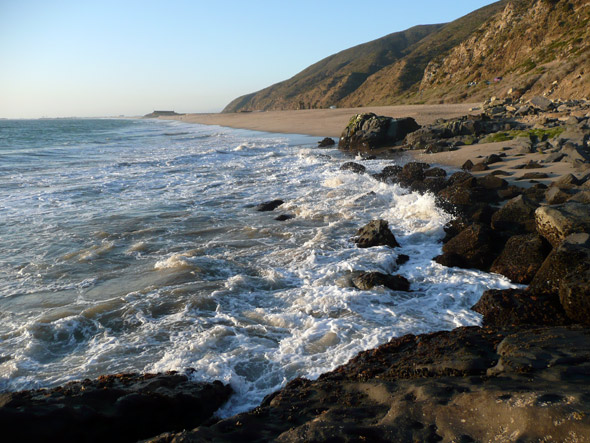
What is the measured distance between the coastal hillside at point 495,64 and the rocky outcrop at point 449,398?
3210cm

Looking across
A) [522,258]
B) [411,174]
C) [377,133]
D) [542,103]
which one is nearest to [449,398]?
[522,258]

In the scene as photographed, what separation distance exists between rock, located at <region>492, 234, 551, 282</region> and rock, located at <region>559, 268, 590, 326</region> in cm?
187

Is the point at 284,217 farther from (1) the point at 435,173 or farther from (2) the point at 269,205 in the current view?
(1) the point at 435,173

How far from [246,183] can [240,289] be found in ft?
39.1

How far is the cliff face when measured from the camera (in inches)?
1307

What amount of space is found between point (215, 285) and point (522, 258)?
243 inches

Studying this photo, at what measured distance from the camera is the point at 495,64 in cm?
5259

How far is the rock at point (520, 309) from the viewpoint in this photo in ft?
18.4

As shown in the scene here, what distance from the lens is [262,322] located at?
6723 mm

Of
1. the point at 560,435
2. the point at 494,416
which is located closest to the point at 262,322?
the point at 494,416

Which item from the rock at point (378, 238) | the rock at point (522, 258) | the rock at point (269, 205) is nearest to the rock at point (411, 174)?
the rock at point (269, 205)

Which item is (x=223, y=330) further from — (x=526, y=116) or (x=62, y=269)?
(x=526, y=116)

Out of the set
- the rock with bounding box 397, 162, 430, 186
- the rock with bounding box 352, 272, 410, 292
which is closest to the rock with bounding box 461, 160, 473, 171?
the rock with bounding box 397, 162, 430, 186

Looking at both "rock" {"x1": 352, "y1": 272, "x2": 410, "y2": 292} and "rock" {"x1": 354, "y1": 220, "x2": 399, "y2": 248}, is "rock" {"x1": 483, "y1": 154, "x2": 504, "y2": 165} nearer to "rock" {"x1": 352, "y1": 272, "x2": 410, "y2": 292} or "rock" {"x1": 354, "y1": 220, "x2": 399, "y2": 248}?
"rock" {"x1": 354, "y1": 220, "x2": 399, "y2": 248}
